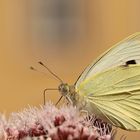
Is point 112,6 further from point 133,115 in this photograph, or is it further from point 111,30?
point 133,115

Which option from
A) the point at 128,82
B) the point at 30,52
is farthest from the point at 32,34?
the point at 128,82

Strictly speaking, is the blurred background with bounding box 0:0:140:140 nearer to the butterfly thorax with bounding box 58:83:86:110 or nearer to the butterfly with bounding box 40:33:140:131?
the butterfly with bounding box 40:33:140:131

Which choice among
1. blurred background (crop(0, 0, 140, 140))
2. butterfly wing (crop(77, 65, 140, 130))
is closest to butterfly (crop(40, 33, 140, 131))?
butterfly wing (crop(77, 65, 140, 130))

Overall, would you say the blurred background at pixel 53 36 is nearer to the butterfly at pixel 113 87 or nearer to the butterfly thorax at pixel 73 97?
the butterfly at pixel 113 87

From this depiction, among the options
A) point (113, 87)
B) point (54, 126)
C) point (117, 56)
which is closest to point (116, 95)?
point (113, 87)

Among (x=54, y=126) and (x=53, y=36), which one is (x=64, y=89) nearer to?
(x=54, y=126)
